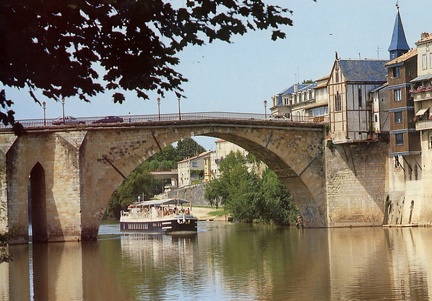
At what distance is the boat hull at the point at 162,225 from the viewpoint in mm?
68938

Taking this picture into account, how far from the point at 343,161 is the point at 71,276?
2993 centimetres

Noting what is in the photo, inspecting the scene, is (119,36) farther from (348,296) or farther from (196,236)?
(196,236)

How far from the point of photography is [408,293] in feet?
91.6

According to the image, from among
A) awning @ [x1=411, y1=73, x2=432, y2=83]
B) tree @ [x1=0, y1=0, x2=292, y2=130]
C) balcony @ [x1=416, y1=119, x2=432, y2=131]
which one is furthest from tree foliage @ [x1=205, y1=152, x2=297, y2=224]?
tree @ [x1=0, y1=0, x2=292, y2=130]

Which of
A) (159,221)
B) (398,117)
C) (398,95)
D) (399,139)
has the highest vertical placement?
(398,95)

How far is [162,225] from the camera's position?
70.8 meters

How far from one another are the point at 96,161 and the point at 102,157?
42 cm

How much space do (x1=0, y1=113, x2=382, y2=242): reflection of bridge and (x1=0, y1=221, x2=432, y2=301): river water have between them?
2.33 m

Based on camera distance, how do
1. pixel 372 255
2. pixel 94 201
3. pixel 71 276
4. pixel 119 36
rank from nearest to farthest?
pixel 119 36
pixel 71 276
pixel 372 255
pixel 94 201

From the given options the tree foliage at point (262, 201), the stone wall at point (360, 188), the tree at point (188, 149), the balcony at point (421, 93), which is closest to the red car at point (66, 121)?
the stone wall at point (360, 188)

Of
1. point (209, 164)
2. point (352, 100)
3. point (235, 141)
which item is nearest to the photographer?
point (352, 100)

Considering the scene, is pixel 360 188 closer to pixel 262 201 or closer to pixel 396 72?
pixel 396 72

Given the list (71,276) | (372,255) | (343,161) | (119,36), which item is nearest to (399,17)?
(343,161)

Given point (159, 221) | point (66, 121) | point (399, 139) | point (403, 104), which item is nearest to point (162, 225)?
point (159, 221)
